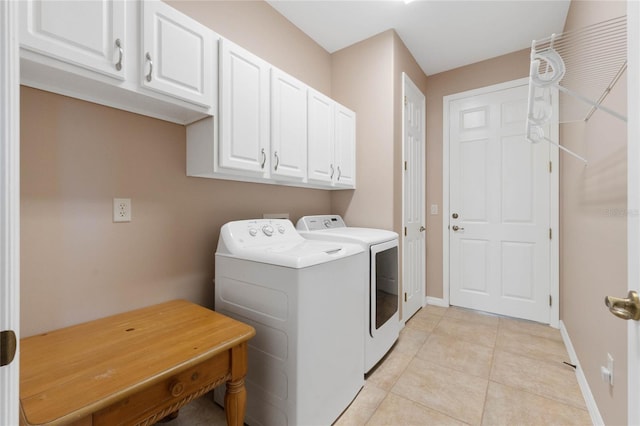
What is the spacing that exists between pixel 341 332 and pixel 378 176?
1456 mm

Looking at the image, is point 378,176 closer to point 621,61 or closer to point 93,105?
point 621,61

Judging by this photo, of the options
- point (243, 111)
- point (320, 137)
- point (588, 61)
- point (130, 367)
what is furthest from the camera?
point (320, 137)

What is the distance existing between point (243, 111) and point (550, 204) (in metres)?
2.89

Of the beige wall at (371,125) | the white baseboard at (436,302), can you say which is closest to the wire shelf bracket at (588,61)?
the beige wall at (371,125)

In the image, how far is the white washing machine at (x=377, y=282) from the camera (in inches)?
72.6

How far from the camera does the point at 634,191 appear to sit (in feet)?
2.05

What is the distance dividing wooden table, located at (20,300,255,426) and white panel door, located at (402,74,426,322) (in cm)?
192

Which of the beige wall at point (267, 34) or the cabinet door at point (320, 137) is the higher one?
the beige wall at point (267, 34)

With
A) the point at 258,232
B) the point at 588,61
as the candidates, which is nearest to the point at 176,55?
the point at 258,232

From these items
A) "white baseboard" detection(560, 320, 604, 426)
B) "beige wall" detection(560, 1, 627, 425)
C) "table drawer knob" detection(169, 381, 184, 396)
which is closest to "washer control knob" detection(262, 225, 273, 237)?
"table drawer knob" detection(169, 381, 184, 396)

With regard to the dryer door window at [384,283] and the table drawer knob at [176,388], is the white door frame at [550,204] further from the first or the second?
the table drawer knob at [176,388]

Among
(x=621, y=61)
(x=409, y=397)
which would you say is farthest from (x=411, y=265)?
(x=621, y=61)

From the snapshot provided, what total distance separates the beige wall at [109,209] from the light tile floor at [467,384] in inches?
30.1

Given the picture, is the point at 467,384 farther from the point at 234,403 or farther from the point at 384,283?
the point at 234,403
